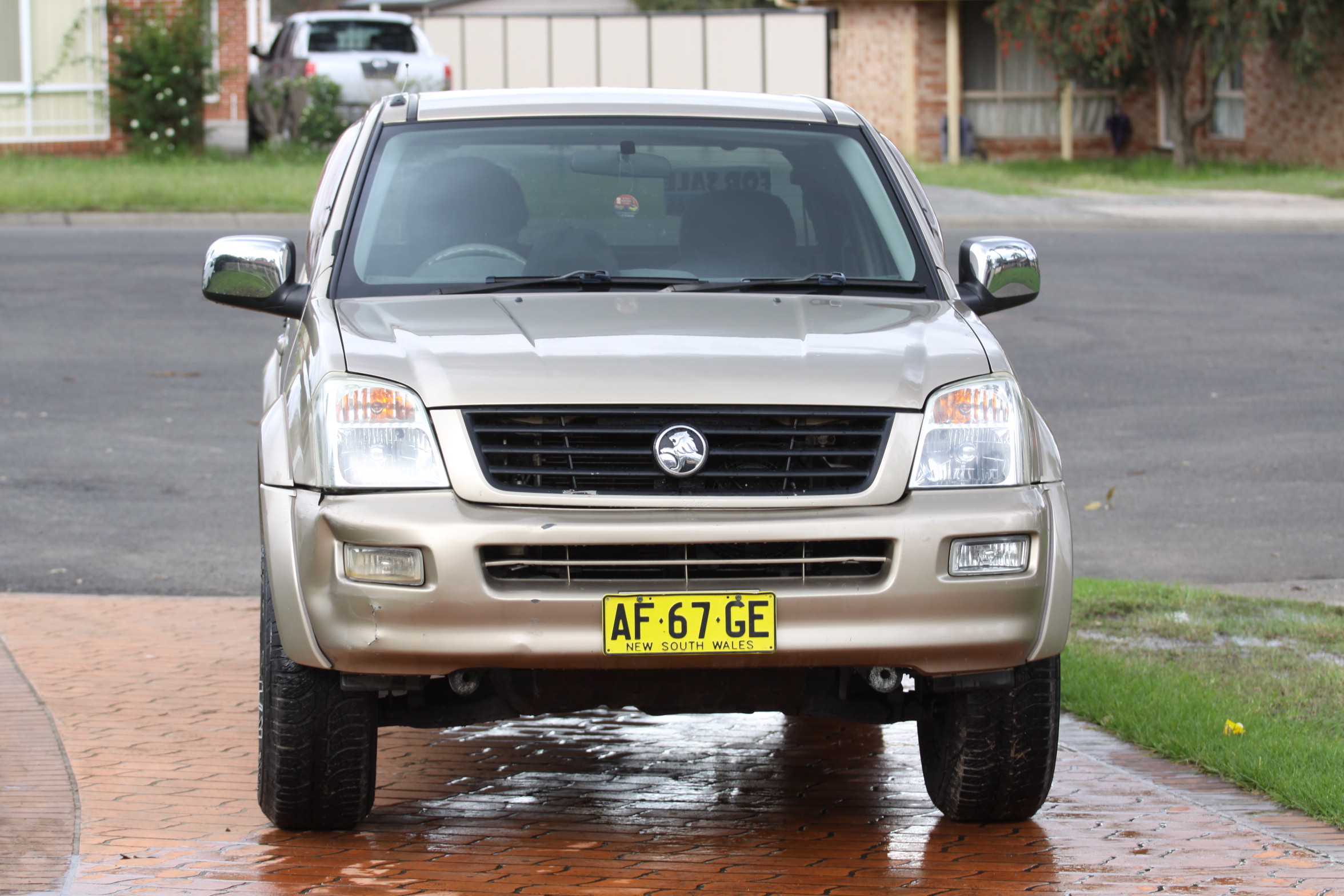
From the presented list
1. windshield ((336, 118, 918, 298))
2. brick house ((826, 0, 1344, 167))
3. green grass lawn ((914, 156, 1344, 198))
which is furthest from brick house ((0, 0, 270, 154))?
windshield ((336, 118, 918, 298))

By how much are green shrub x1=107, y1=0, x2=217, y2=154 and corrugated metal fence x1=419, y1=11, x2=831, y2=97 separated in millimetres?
8277

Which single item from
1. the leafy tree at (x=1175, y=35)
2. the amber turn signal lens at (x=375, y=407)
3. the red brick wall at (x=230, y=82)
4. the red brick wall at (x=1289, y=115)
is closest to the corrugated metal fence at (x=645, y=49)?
the leafy tree at (x=1175, y=35)

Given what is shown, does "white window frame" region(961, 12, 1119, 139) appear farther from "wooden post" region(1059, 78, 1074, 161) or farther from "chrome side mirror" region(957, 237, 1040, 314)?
"chrome side mirror" region(957, 237, 1040, 314)

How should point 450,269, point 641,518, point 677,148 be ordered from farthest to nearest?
point 677,148
point 450,269
point 641,518

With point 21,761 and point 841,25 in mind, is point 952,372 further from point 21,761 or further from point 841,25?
point 841,25

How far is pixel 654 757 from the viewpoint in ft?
17.6

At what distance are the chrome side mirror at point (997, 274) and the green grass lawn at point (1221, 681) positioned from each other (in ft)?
4.70

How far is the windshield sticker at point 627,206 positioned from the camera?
5.20m

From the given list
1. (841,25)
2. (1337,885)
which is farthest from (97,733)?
(841,25)

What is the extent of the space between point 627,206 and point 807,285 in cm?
65

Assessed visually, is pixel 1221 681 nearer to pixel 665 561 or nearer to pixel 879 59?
pixel 665 561

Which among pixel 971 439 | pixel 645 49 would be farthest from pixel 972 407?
pixel 645 49

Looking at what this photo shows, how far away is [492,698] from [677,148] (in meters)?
1.85

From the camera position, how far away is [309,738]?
13.9 feet
